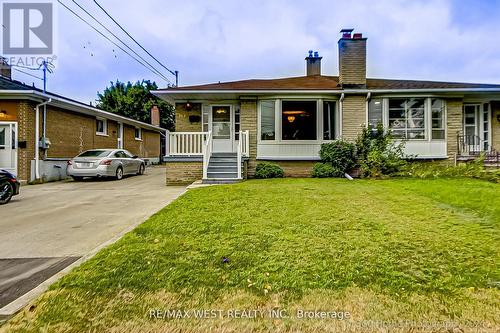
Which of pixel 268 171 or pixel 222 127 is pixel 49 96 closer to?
pixel 222 127

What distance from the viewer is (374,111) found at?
39.3 feet

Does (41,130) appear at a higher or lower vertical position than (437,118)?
lower

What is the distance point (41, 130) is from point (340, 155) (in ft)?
41.6

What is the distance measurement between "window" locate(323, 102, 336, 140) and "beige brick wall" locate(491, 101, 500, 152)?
7115 mm

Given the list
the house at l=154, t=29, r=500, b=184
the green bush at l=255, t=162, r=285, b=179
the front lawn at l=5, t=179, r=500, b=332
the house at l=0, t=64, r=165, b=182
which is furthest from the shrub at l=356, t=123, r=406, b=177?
the house at l=0, t=64, r=165, b=182

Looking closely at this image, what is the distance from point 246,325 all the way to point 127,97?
3353 cm

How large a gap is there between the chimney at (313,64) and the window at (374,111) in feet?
22.1

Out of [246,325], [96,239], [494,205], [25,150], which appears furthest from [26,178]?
[494,205]

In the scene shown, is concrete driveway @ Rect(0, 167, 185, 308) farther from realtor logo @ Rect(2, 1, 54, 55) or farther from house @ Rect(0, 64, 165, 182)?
realtor logo @ Rect(2, 1, 54, 55)

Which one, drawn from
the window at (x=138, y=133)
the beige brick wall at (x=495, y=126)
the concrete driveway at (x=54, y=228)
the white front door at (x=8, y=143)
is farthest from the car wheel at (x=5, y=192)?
the beige brick wall at (x=495, y=126)

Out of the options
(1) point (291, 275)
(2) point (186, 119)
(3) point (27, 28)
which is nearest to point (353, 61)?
(2) point (186, 119)

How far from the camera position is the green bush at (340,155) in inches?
436

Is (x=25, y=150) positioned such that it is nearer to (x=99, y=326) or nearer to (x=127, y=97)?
(x=99, y=326)

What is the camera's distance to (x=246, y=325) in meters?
2.17
